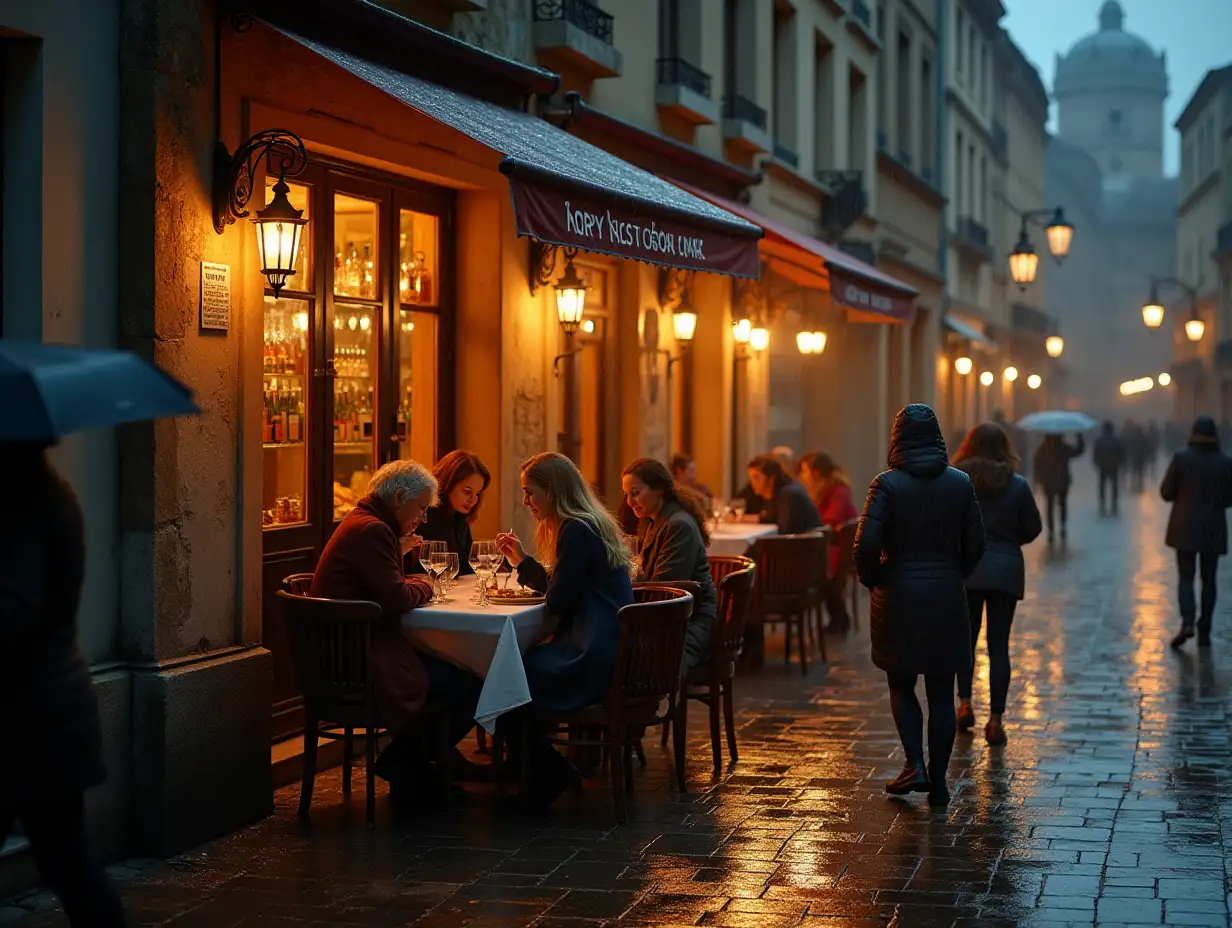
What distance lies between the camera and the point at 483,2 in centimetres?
1049

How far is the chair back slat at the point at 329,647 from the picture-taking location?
7.55m

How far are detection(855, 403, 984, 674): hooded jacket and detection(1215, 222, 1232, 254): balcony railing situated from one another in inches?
1971

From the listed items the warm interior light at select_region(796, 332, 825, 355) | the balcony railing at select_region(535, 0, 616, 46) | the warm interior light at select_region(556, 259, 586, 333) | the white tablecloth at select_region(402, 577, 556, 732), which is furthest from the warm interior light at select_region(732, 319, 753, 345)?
the white tablecloth at select_region(402, 577, 556, 732)

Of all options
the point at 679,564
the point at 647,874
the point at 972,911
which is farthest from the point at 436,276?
the point at 972,911

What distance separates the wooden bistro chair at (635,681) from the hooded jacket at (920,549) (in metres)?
0.90

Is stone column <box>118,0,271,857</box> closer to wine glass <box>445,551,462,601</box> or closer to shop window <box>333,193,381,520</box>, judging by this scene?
wine glass <box>445,551,462,601</box>

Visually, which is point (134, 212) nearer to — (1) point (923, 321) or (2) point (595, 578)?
(2) point (595, 578)

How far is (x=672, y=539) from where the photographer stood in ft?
30.4

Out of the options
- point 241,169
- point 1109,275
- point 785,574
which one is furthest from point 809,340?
point 1109,275

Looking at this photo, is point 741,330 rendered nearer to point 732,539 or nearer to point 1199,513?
point 732,539

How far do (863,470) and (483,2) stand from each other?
13814mm

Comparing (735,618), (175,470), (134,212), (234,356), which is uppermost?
(134,212)

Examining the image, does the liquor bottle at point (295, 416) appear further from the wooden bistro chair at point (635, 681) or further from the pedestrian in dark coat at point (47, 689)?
the pedestrian in dark coat at point (47, 689)

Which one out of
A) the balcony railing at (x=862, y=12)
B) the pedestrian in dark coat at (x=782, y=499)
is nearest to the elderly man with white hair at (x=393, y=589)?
the pedestrian in dark coat at (x=782, y=499)
